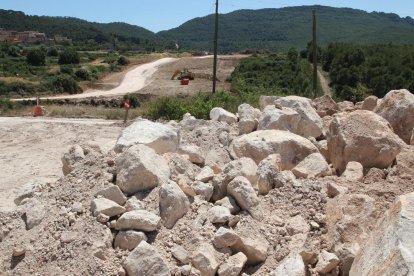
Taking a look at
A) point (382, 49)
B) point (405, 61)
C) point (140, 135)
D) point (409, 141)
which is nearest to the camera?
point (140, 135)

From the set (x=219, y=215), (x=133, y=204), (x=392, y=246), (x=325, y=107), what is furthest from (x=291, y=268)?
(x=325, y=107)

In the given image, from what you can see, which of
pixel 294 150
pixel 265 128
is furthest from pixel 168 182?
pixel 265 128

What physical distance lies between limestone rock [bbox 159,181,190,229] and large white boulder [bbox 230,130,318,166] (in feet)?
5.86

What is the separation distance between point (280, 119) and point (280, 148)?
3.15 feet

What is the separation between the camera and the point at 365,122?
667 centimetres

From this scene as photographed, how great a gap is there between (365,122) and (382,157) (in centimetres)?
51

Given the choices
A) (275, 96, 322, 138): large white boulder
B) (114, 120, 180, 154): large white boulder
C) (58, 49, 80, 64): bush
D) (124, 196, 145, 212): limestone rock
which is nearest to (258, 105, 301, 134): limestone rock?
(275, 96, 322, 138): large white boulder

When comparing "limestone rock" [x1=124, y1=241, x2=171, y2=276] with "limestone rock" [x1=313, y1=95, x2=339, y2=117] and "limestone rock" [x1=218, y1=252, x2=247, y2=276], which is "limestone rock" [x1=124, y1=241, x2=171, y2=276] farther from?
"limestone rock" [x1=313, y1=95, x2=339, y2=117]

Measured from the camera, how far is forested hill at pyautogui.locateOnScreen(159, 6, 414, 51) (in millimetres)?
115931

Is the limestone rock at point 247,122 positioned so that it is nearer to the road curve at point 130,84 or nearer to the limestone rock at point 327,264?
the limestone rock at point 327,264

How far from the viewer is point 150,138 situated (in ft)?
22.2

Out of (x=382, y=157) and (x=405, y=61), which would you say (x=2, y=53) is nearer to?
(x=405, y=61)

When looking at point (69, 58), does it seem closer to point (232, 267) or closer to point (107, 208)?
point (107, 208)

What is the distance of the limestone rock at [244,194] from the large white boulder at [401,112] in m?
3.31
